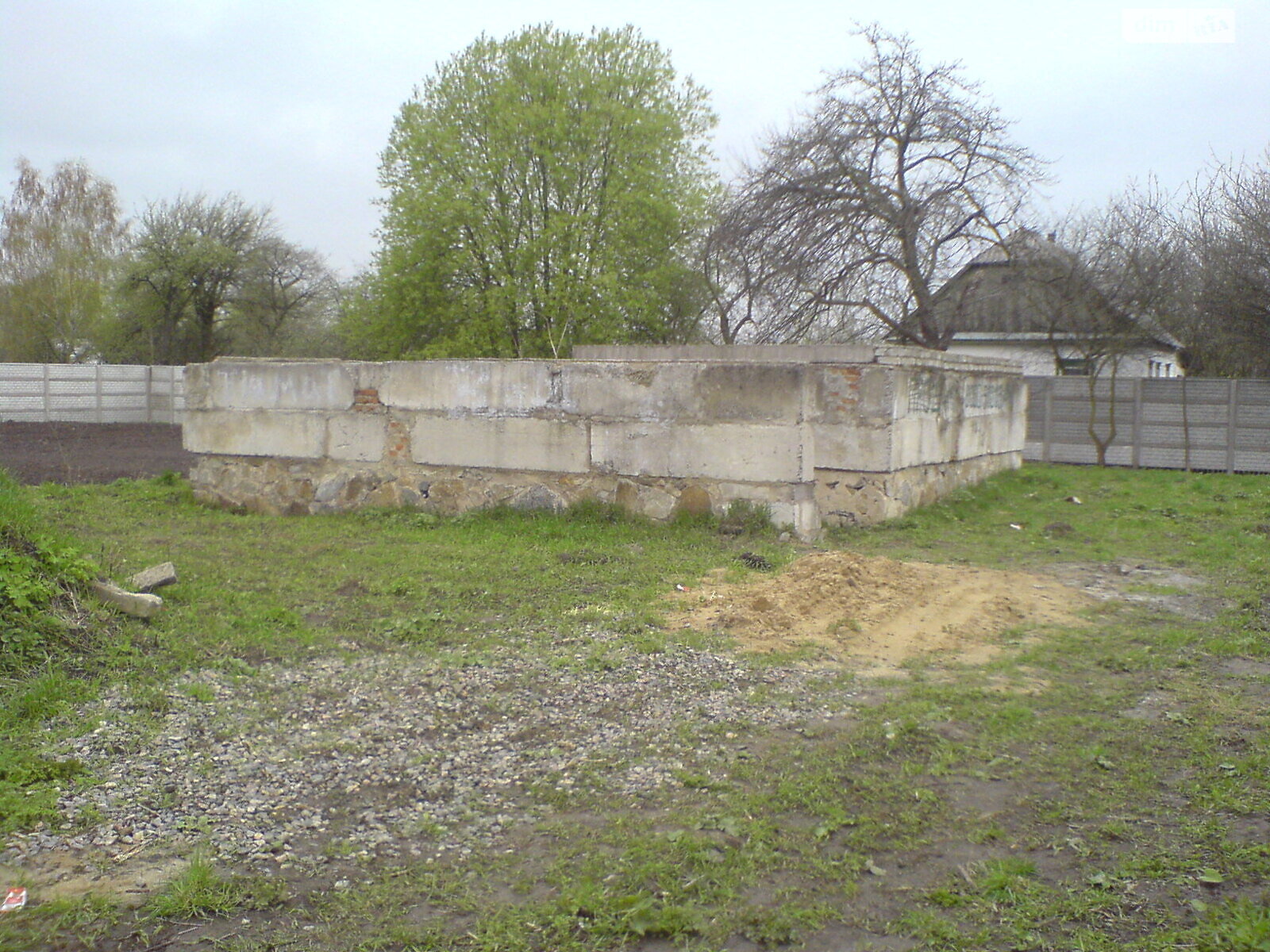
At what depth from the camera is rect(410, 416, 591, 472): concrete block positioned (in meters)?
9.20

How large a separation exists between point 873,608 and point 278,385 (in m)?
6.69

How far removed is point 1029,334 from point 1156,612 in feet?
67.8

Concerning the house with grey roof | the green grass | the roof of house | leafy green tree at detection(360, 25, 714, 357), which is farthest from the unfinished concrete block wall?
leafy green tree at detection(360, 25, 714, 357)

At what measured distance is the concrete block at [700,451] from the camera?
28.1 feet

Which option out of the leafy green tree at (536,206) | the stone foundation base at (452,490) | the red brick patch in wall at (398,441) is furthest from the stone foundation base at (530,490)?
the leafy green tree at (536,206)

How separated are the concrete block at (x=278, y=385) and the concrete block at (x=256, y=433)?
3.8 inches

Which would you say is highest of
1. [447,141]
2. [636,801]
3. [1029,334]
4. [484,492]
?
[447,141]

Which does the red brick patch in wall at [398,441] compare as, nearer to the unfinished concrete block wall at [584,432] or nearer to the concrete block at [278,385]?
the unfinished concrete block wall at [584,432]

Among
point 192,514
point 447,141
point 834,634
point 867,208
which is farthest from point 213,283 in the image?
point 834,634

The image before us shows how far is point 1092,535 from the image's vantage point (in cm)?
991

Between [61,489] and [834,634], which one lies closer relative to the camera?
[834,634]

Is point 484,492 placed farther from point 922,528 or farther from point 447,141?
point 447,141

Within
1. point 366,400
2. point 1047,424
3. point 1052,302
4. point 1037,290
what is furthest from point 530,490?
point 1052,302

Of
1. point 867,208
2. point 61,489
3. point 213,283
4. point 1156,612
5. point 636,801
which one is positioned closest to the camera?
point 636,801
